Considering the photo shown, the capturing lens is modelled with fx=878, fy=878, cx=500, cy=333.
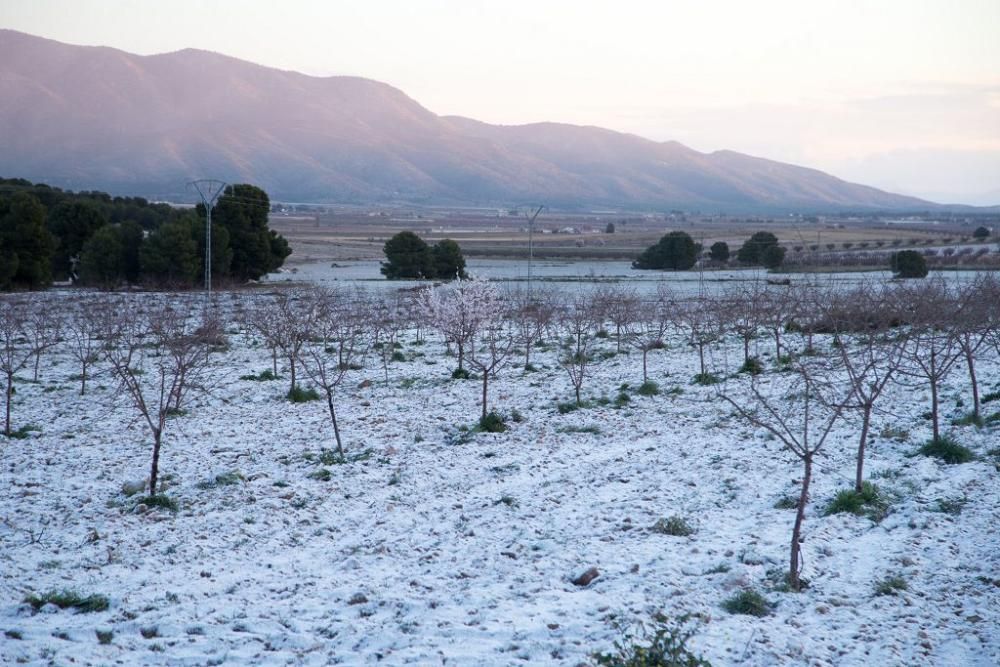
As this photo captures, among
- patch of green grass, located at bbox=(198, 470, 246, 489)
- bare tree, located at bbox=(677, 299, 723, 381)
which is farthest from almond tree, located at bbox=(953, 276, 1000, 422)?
patch of green grass, located at bbox=(198, 470, 246, 489)

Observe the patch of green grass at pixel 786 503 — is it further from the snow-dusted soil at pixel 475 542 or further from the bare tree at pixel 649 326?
the bare tree at pixel 649 326

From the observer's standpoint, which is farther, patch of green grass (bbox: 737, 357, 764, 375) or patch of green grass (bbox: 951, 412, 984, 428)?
patch of green grass (bbox: 737, 357, 764, 375)

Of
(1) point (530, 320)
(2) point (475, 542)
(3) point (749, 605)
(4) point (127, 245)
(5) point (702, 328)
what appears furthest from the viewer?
(4) point (127, 245)

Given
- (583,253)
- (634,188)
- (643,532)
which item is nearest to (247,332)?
(643,532)

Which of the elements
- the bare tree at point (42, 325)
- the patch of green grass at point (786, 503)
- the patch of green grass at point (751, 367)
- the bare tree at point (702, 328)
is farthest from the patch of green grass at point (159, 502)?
the patch of green grass at point (751, 367)

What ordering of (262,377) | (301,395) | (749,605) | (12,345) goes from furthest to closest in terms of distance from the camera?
(12,345) < (262,377) < (301,395) < (749,605)

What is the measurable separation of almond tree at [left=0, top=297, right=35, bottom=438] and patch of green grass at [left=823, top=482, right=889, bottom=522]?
1037 cm

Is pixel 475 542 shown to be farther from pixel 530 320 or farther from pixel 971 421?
pixel 530 320

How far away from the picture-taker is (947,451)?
983 cm

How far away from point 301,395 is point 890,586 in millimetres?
9978

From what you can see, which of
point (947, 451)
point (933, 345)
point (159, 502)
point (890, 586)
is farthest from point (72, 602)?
point (933, 345)

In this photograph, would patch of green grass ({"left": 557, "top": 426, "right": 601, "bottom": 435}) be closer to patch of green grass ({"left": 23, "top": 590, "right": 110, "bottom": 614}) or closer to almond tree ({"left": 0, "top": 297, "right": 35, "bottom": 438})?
patch of green grass ({"left": 23, "top": 590, "right": 110, "bottom": 614})

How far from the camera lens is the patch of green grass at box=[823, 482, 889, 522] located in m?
8.23

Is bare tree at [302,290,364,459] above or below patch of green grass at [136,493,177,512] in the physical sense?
above
